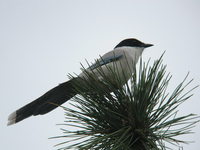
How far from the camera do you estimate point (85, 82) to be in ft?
7.22

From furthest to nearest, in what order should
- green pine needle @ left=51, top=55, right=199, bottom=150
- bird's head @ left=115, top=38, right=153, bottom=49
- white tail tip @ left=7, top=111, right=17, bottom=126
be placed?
bird's head @ left=115, top=38, right=153, bottom=49
white tail tip @ left=7, top=111, right=17, bottom=126
green pine needle @ left=51, top=55, right=199, bottom=150

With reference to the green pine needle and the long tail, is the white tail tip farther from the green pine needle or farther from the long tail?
the green pine needle

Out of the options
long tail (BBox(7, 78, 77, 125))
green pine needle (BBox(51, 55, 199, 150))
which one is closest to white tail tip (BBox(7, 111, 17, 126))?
long tail (BBox(7, 78, 77, 125))

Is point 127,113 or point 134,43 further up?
point 134,43

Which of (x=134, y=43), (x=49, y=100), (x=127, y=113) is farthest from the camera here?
(x=134, y=43)

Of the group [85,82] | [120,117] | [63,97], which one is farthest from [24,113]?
[120,117]

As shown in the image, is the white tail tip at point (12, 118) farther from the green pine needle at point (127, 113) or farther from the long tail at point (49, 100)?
the green pine needle at point (127, 113)

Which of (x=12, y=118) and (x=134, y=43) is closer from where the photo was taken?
(x=12, y=118)

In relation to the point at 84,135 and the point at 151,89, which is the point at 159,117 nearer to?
the point at 151,89

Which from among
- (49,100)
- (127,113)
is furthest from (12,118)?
(127,113)

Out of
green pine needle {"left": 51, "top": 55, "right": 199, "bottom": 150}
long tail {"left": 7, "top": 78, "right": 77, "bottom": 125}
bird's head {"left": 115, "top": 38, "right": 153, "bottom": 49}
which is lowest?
green pine needle {"left": 51, "top": 55, "right": 199, "bottom": 150}

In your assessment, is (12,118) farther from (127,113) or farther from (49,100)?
(127,113)

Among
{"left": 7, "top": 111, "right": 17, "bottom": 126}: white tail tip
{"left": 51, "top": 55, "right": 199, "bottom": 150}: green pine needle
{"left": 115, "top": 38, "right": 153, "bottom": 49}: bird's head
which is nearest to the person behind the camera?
{"left": 51, "top": 55, "right": 199, "bottom": 150}: green pine needle

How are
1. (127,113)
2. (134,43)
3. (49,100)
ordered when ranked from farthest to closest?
(134,43), (49,100), (127,113)
